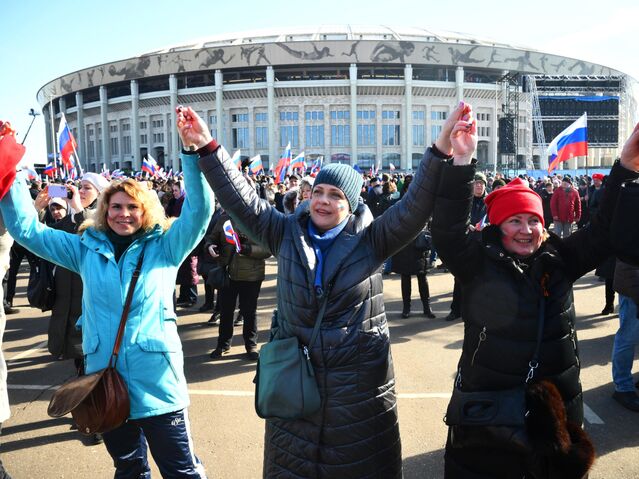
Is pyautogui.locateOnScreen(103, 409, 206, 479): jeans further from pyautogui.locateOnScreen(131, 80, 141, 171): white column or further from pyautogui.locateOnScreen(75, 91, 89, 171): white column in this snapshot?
pyautogui.locateOnScreen(75, 91, 89, 171): white column

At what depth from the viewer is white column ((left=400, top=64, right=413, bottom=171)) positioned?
200 feet

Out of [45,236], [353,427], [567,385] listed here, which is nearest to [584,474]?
[567,385]

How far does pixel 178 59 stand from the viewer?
210 ft

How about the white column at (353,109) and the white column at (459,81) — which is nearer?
the white column at (353,109)

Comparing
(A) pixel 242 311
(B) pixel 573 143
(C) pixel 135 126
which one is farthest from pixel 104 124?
(A) pixel 242 311

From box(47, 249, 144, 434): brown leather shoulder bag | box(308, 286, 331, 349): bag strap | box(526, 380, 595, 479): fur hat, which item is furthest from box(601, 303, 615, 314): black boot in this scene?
box(47, 249, 144, 434): brown leather shoulder bag

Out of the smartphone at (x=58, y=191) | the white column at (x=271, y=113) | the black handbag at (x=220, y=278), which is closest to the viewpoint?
the smartphone at (x=58, y=191)

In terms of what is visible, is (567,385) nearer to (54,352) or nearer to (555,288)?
(555,288)

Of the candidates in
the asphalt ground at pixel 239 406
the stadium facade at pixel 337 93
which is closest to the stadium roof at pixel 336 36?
the stadium facade at pixel 337 93

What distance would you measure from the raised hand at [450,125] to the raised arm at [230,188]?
81 centimetres

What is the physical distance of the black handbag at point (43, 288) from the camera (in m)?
3.92

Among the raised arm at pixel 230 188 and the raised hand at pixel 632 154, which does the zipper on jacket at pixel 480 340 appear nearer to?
the raised hand at pixel 632 154

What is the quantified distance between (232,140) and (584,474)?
64593 mm

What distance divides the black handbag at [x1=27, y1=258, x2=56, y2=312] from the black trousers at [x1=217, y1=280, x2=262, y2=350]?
6.08 feet
